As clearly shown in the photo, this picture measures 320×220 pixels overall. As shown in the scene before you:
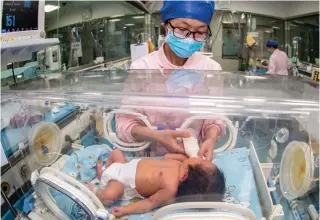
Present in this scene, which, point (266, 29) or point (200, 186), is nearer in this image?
point (200, 186)

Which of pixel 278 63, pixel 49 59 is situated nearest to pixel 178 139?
pixel 49 59

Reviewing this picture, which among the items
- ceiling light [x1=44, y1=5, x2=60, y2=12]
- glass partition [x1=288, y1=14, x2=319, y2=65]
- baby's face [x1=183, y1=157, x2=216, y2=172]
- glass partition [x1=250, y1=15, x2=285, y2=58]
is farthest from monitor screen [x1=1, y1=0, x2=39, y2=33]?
glass partition [x1=250, y1=15, x2=285, y2=58]

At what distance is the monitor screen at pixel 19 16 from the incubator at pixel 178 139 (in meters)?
0.25

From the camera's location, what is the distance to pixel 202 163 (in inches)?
36.9

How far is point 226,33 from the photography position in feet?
25.3

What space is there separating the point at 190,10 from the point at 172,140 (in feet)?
2.25

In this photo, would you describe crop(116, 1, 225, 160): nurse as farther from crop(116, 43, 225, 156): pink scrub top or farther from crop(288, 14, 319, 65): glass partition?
crop(288, 14, 319, 65): glass partition

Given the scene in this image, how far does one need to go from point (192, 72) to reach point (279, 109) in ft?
1.67

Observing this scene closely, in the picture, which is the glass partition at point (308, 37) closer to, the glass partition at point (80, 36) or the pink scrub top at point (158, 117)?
the glass partition at point (80, 36)

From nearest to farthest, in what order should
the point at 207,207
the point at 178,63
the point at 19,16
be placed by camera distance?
the point at 207,207 < the point at 19,16 < the point at 178,63

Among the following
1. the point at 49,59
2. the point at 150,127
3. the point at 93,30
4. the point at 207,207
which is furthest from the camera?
the point at 93,30

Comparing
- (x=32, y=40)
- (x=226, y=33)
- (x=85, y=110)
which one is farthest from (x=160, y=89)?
(x=226, y=33)

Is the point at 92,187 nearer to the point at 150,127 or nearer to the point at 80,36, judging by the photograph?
the point at 150,127

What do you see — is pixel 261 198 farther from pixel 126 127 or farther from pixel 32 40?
pixel 32 40
